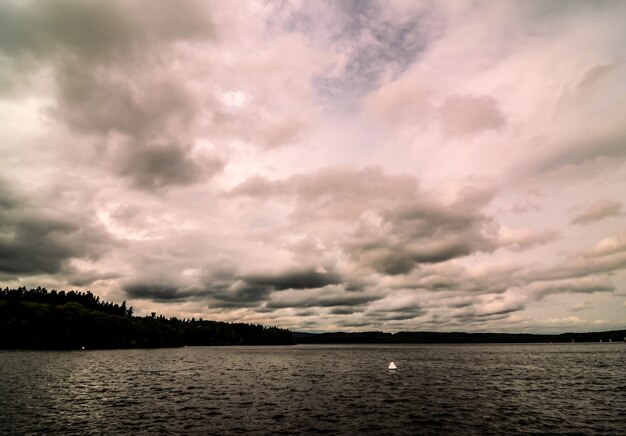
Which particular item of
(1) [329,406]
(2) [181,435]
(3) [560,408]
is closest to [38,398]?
(2) [181,435]

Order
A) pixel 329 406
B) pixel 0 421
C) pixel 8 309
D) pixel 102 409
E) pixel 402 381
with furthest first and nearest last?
pixel 8 309, pixel 402 381, pixel 329 406, pixel 102 409, pixel 0 421

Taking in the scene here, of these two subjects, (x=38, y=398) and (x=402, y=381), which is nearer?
(x=38, y=398)

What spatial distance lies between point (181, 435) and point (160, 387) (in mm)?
38300

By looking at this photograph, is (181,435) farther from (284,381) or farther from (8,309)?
(8,309)

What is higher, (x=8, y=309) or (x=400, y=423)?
(x=8, y=309)

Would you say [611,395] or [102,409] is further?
[611,395]

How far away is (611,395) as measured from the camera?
5981cm

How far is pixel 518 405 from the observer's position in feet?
168

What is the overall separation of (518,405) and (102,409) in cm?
5738

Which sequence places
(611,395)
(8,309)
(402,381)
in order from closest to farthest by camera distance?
(611,395) → (402,381) → (8,309)

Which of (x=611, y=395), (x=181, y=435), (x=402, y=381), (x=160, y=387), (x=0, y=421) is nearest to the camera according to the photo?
(x=181, y=435)

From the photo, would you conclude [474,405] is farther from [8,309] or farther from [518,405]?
[8,309]

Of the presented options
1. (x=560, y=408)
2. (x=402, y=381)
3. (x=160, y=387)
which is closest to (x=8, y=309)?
(x=160, y=387)

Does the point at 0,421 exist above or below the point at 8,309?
below
